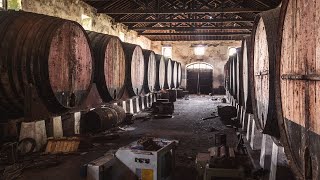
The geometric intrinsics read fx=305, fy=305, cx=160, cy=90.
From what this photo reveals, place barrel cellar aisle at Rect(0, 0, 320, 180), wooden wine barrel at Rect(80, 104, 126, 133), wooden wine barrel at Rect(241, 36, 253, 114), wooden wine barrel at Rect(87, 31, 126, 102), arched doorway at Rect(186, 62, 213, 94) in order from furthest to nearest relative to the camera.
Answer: arched doorway at Rect(186, 62, 213, 94) → wooden wine barrel at Rect(87, 31, 126, 102) → wooden wine barrel at Rect(80, 104, 126, 133) → wooden wine barrel at Rect(241, 36, 253, 114) → barrel cellar aisle at Rect(0, 0, 320, 180)

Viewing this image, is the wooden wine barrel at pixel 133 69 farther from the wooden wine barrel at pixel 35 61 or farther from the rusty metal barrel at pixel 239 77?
the wooden wine barrel at pixel 35 61

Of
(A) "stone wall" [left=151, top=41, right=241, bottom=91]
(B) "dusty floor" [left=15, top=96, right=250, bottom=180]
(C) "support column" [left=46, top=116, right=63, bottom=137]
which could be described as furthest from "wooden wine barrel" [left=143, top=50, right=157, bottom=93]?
(A) "stone wall" [left=151, top=41, right=241, bottom=91]

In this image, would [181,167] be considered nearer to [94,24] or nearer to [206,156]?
[206,156]

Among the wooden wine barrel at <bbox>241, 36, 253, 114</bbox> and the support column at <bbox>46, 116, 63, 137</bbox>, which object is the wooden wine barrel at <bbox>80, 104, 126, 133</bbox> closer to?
the support column at <bbox>46, 116, 63, 137</bbox>

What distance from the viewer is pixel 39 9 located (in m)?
8.02

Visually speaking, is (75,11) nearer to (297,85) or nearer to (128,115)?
(128,115)

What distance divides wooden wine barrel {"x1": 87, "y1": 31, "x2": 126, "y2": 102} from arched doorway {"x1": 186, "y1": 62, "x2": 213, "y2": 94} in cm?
1762

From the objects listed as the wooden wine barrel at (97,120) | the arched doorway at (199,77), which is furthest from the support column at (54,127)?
the arched doorway at (199,77)

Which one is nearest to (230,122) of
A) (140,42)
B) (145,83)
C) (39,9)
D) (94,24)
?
(145,83)

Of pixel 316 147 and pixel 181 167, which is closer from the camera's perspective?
pixel 316 147

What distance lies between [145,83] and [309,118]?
371 inches

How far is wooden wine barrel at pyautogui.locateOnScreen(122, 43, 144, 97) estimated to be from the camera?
29.2ft

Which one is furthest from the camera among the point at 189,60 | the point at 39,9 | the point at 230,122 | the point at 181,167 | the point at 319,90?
the point at 189,60

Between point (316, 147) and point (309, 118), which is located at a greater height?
point (309, 118)
